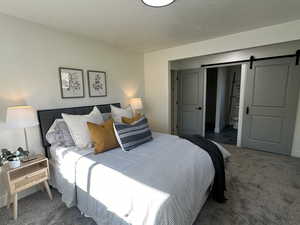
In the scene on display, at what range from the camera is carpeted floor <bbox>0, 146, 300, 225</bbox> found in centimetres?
165

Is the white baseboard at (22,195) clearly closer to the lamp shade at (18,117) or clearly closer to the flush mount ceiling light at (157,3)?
the lamp shade at (18,117)

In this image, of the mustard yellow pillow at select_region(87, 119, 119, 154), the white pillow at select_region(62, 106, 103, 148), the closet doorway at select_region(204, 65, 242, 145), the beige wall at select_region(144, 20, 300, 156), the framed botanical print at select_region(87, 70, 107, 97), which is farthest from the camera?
the closet doorway at select_region(204, 65, 242, 145)

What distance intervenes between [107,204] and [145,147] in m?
0.80

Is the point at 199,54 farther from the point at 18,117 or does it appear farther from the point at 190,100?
the point at 18,117

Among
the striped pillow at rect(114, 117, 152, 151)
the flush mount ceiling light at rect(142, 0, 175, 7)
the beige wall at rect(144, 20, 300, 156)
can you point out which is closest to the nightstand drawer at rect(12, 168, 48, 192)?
the striped pillow at rect(114, 117, 152, 151)

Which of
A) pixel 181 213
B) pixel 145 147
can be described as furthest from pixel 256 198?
pixel 145 147

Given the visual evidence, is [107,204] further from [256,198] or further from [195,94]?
[195,94]

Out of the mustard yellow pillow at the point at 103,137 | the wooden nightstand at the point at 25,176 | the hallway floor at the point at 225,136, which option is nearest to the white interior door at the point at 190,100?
the hallway floor at the point at 225,136

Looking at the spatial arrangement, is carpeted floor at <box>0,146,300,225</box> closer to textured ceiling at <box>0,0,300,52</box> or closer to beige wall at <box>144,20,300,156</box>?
beige wall at <box>144,20,300,156</box>

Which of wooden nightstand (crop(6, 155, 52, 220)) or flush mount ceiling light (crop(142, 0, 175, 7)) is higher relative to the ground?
flush mount ceiling light (crop(142, 0, 175, 7))

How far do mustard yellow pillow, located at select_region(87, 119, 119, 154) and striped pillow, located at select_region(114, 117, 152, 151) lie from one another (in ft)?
0.30

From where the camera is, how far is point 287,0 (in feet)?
5.81

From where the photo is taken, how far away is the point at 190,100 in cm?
443

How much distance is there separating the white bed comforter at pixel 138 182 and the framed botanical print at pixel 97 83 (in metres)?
1.29
